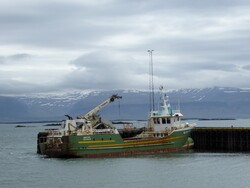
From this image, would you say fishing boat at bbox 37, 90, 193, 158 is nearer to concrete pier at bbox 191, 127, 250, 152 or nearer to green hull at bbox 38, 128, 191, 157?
green hull at bbox 38, 128, 191, 157

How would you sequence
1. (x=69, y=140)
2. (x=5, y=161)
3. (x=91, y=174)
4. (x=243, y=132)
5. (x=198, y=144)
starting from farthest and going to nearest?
(x=198, y=144) → (x=243, y=132) → (x=5, y=161) → (x=69, y=140) → (x=91, y=174)

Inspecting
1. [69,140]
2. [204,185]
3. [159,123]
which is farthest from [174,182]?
[159,123]

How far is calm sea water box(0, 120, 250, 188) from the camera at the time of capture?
48062mm

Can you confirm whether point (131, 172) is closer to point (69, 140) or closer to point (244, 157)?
point (69, 140)

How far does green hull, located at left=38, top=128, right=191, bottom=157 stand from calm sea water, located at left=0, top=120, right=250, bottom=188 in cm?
130

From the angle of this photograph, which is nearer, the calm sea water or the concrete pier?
the calm sea water

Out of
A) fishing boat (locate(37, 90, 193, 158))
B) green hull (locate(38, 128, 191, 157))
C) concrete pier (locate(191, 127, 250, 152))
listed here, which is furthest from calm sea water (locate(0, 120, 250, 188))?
concrete pier (locate(191, 127, 250, 152))

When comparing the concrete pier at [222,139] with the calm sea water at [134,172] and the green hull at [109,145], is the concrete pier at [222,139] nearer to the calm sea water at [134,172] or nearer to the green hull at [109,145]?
the calm sea water at [134,172]

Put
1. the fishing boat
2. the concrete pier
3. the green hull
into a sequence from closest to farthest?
the green hull
the fishing boat
the concrete pier

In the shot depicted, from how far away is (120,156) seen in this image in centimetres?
6688

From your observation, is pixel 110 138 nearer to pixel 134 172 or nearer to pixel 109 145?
pixel 109 145

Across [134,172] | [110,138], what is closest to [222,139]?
[110,138]

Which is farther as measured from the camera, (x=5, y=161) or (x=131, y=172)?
(x=5, y=161)

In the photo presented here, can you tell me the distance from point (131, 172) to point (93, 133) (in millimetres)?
12818
